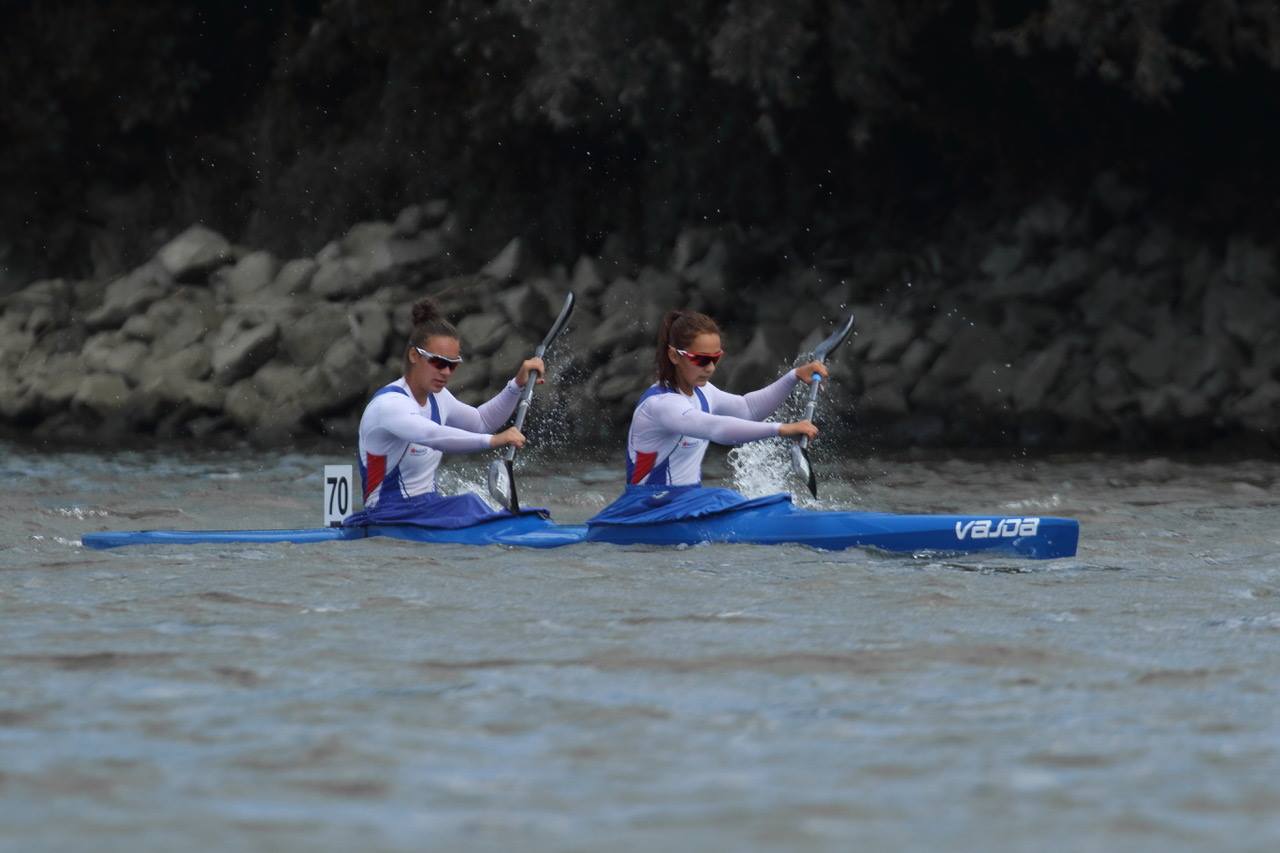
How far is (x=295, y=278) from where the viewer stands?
970 inches

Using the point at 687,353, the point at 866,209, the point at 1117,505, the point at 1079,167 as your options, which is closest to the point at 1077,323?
the point at 1079,167

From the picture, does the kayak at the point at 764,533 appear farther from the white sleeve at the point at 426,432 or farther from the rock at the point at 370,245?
the rock at the point at 370,245

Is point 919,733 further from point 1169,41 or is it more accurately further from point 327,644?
point 1169,41

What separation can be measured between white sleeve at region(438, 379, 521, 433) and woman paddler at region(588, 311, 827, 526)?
0.72 metres

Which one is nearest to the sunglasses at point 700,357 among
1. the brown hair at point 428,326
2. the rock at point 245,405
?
the brown hair at point 428,326

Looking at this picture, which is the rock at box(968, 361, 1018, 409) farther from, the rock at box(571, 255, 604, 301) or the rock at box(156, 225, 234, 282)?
the rock at box(156, 225, 234, 282)

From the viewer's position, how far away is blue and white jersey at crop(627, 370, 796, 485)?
10.1m

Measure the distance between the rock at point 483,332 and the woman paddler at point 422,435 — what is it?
11.1 meters

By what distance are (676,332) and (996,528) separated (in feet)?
5.79

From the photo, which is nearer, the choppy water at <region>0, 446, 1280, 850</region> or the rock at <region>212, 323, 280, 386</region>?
the choppy water at <region>0, 446, 1280, 850</region>

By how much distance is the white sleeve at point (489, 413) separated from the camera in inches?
424

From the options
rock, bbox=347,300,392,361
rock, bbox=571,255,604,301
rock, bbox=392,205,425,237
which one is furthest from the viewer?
rock, bbox=392,205,425,237

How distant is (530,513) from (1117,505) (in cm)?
453


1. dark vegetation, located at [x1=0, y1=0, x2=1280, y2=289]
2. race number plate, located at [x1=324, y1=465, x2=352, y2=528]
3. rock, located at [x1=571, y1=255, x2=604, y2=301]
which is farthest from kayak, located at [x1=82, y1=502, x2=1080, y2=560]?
rock, located at [x1=571, y1=255, x2=604, y2=301]
